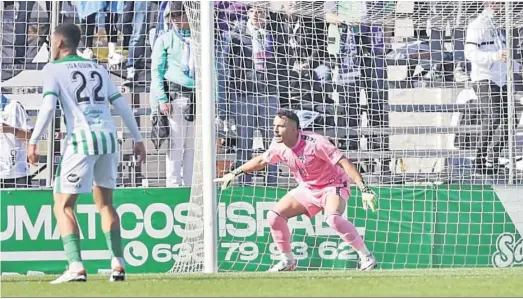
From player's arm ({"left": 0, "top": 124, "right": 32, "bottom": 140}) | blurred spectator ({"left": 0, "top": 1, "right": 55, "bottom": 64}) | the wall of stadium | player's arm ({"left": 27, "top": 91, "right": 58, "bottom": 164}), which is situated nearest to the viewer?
player's arm ({"left": 27, "top": 91, "right": 58, "bottom": 164})

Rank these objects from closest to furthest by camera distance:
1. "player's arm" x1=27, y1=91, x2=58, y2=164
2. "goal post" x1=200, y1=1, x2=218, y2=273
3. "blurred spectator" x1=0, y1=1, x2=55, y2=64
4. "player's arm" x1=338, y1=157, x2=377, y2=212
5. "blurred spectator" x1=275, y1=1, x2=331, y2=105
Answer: "player's arm" x1=27, y1=91, x2=58, y2=164, "player's arm" x1=338, y1=157, x2=377, y2=212, "goal post" x1=200, y1=1, x2=218, y2=273, "blurred spectator" x1=275, y1=1, x2=331, y2=105, "blurred spectator" x1=0, y1=1, x2=55, y2=64

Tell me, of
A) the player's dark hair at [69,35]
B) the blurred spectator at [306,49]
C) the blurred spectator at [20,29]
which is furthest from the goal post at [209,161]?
the blurred spectator at [20,29]

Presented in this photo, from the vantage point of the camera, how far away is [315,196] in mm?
12281

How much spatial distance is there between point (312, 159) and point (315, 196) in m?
0.42

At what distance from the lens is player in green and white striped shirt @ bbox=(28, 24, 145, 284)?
9.83 metres

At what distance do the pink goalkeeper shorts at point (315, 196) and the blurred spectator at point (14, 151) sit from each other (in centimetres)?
354

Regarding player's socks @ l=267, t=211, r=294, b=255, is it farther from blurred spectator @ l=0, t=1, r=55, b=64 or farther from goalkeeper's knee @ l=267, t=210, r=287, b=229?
blurred spectator @ l=0, t=1, r=55, b=64

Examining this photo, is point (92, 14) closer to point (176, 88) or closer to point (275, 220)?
point (176, 88)

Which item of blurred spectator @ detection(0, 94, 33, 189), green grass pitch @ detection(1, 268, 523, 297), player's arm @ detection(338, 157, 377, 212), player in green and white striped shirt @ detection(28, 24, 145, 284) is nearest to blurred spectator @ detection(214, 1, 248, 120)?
blurred spectator @ detection(0, 94, 33, 189)

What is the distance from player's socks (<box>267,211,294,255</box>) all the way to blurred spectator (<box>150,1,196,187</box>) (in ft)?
6.20

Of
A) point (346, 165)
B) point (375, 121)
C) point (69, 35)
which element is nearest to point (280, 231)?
point (346, 165)

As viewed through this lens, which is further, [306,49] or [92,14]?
[306,49]

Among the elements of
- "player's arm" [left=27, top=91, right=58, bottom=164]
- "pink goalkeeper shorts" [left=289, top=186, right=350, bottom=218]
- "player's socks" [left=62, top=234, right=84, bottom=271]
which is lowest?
"player's socks" [left=62, top=234, right=84, bottom=271]

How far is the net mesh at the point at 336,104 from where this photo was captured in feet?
44.6
